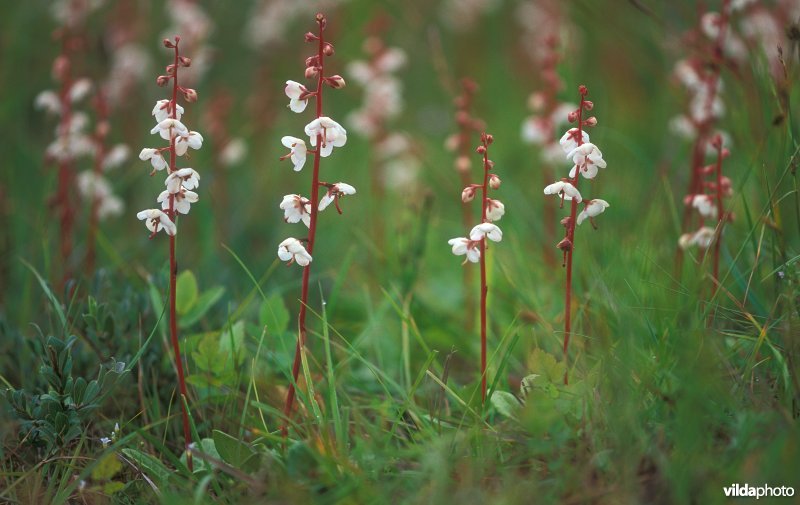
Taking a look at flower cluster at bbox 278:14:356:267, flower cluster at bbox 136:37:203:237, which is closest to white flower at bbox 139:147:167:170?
Answer: flower cluster at bbox 136:37:203:237

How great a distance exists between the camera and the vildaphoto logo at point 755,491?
1.37 m

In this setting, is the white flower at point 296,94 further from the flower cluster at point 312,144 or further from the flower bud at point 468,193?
the flower bud at point 468,193

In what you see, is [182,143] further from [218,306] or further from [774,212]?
[774,212]

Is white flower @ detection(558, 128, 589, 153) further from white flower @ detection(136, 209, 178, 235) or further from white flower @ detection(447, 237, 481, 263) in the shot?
white flower @ detection(136, 209, 178, 235)

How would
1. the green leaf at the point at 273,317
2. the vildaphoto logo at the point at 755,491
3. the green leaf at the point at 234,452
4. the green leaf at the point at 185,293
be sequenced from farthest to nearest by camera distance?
the green leaf at the point at 185,293 → the green leaf at the point at 273,317 → the green leaf at the point at 234,452 → the vildaphoto logo at the point at 755,491

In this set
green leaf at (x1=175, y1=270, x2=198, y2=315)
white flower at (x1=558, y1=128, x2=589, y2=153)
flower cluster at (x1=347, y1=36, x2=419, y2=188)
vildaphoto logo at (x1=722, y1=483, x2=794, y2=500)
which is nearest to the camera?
vildaphoto logo at (x1=722, y1=483, x2=794, y2=500)

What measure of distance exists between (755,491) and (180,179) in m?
1.43

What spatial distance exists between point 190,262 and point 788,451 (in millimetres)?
2476

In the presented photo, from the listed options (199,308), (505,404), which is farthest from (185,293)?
(505,404)

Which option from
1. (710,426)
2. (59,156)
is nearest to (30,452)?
(59,156)

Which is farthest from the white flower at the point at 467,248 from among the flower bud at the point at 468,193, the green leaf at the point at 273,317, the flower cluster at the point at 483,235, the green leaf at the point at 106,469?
the green leaf at the point at 106,469

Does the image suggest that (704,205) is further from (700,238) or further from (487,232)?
(487,232)

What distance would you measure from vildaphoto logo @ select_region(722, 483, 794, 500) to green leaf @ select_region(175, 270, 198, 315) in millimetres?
1598

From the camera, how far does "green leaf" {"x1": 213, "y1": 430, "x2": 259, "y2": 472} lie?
1729 mm
